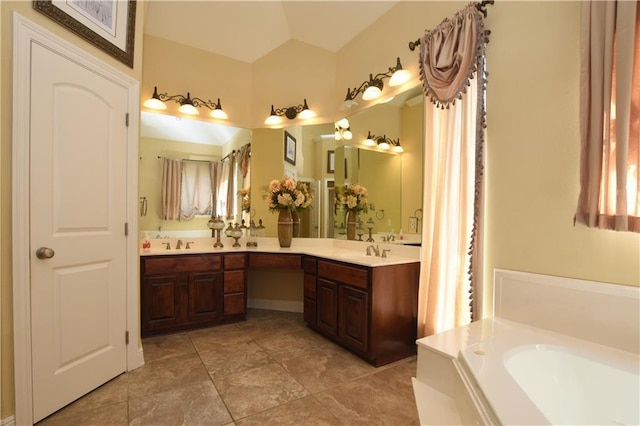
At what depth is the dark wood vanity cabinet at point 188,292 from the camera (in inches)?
113

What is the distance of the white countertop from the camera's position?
8.62 ft

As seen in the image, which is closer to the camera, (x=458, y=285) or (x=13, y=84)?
(x=13, y=84)

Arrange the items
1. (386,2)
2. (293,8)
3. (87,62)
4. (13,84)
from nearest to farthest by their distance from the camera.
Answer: (13,84), (87,62), (386,2), (293,8)

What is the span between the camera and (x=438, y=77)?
217 cm

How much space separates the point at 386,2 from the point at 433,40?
36.7 inches

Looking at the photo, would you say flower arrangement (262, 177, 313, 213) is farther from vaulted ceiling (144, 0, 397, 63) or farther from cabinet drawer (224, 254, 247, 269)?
vaulted ceiling (144, 0, 397, 63)

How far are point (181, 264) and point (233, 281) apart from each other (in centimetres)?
55

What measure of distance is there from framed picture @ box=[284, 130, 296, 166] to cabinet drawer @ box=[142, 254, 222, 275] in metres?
1.41

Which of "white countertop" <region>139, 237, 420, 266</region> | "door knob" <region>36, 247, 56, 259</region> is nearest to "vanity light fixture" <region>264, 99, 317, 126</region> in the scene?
"white countertop" <region>139, 237, 420, 266</region>

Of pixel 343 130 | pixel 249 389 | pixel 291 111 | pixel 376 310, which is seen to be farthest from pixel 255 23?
pixel 249 389

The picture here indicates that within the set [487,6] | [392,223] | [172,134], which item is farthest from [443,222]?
[172,134]

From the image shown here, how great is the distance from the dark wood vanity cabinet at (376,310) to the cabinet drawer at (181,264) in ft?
4.24

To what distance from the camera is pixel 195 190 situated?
356cm

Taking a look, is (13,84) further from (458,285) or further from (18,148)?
(458,285)
